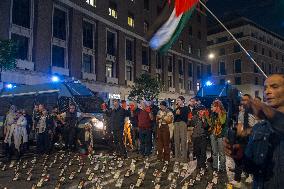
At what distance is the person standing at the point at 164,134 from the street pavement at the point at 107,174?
30 cm

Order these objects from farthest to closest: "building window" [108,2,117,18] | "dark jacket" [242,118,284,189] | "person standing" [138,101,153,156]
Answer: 1. "building window" [108,2,117,18]
2. "person standing" [138,101,153,156]
3. "dark jacket" [242,118,284,189]

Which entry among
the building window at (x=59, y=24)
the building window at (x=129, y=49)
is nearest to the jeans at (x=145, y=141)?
the building window at (x=59, y=24)

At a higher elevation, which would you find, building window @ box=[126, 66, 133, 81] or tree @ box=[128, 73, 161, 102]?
building window @ box=[126, 66, 133, 81]

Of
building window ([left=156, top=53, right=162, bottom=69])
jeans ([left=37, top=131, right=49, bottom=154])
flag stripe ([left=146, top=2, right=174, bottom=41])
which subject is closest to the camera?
flag stripe ([left=146, top=2, right=174, bottom=41])

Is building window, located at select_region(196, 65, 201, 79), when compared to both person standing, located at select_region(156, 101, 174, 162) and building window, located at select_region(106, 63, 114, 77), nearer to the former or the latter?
building window, located at select_region(106, 63, 114, 77)

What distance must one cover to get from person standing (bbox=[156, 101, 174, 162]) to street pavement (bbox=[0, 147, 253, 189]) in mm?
303

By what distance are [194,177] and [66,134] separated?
21.5ft

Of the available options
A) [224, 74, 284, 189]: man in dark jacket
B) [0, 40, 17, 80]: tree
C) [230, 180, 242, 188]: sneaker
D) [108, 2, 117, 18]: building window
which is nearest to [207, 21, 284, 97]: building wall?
[108, 2, 117, 18]: building window

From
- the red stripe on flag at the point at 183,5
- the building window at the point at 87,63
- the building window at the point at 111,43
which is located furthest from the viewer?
the building window at the point at 111,43

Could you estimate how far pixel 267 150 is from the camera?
7.74 feet

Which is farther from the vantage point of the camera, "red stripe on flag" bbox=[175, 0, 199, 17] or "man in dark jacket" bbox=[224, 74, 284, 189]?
"red stripe on flag" bbox=[175, 0, 199, 17]

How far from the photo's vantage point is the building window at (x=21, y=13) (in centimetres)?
2431

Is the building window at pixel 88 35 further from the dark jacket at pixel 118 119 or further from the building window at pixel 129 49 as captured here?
the dark jacket at pixel 118 119

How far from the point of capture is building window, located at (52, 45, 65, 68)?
2791 cm
